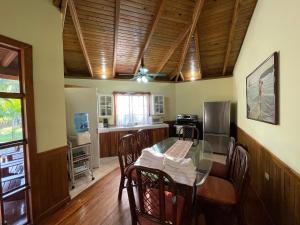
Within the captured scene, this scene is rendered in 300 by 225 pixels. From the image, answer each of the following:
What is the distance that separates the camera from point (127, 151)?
273cm

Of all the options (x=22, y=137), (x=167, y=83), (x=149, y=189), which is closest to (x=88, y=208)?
(x=22, y=137)

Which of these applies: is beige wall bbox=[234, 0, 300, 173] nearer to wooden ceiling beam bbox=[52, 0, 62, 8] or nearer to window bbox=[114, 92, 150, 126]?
wooden ceiling beam bbox=[52, 0, 62, 8]

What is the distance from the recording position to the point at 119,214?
229 centimetres

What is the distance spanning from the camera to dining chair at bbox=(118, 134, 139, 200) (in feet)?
8.44

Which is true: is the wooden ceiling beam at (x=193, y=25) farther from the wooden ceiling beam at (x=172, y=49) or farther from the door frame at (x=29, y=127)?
the door frame at (x=29, y=127)

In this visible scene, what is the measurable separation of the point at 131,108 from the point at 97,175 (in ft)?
8.91

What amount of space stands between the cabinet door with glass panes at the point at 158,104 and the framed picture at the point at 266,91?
3426 millimetres

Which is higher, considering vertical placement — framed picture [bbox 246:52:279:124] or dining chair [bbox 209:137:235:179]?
framed picture [bbox 246:52:279:124]

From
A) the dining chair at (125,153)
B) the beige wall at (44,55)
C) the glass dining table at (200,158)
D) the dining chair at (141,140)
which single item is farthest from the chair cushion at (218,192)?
the beige wall at (44,55)

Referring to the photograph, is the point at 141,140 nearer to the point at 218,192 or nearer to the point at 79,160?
the point at 79,160

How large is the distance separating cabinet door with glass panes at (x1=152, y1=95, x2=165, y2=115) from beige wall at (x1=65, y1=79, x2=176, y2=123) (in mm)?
218

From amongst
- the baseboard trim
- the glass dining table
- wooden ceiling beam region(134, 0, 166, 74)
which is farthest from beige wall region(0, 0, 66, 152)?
wooden ceiling beam region(134, 0, 166, 74)

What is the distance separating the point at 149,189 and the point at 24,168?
167 centimetres

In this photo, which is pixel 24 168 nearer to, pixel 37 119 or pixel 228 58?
pixel 37 119
